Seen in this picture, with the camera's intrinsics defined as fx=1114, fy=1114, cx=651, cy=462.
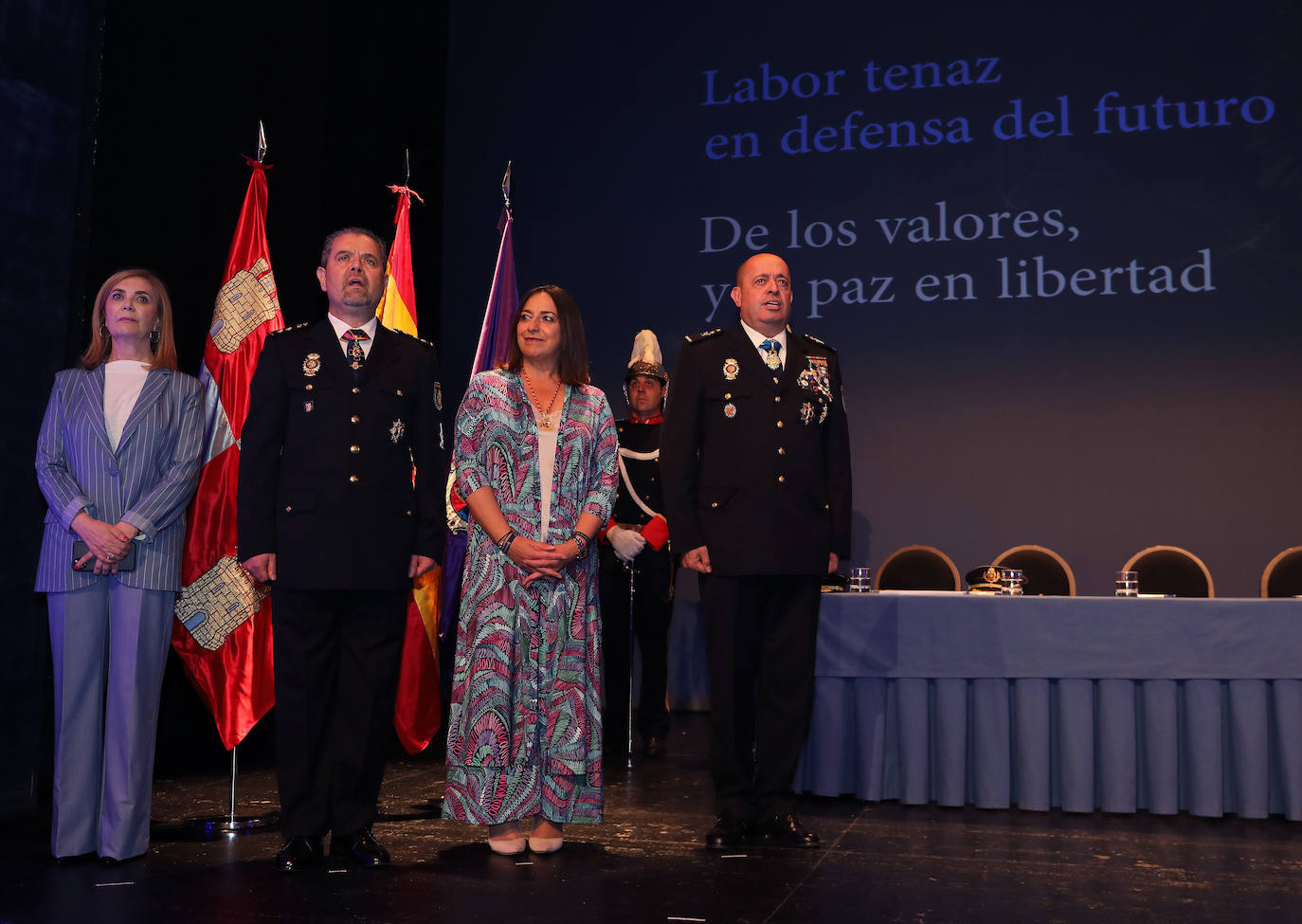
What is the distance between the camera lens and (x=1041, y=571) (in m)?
5.11

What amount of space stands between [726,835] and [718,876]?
33 cm

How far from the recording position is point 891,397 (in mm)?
6598

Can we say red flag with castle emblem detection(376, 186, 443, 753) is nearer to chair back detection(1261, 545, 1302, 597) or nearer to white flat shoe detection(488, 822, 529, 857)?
white flat shoe detection(488, 822, 529, 857)

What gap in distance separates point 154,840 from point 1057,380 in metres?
5.07

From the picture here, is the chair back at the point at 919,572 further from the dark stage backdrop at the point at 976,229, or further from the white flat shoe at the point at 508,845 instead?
the white flat shoe at the point at 508,845

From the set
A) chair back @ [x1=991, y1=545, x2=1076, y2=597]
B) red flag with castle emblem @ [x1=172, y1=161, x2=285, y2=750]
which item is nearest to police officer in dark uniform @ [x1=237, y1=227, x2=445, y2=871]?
red flag with castle emblem @ [x1=172, y1=161, x2=285, y2=750]

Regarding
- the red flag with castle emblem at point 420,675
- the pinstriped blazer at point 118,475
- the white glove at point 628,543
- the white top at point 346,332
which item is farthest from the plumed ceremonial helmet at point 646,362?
the pinstriped blazer at point 118,475

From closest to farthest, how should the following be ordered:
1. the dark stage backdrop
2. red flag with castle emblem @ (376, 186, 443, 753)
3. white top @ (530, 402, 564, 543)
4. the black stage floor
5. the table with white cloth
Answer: the black stage floor
white top @ (530, 402, 564, 543)
the table with white cloth
red flag with castle emblem @ (376, 186, 443, 753)
the dark stage backdrop

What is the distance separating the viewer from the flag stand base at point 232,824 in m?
3.43

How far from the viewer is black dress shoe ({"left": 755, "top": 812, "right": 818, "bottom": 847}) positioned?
10.5 feet

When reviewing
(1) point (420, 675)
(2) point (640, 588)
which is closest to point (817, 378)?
(1) point (420, 675)

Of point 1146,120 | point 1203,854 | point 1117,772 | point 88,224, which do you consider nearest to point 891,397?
point 1146,120

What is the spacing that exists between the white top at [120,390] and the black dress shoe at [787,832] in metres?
2.19

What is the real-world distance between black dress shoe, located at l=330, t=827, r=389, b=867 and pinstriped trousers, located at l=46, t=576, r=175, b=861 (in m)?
0.54
